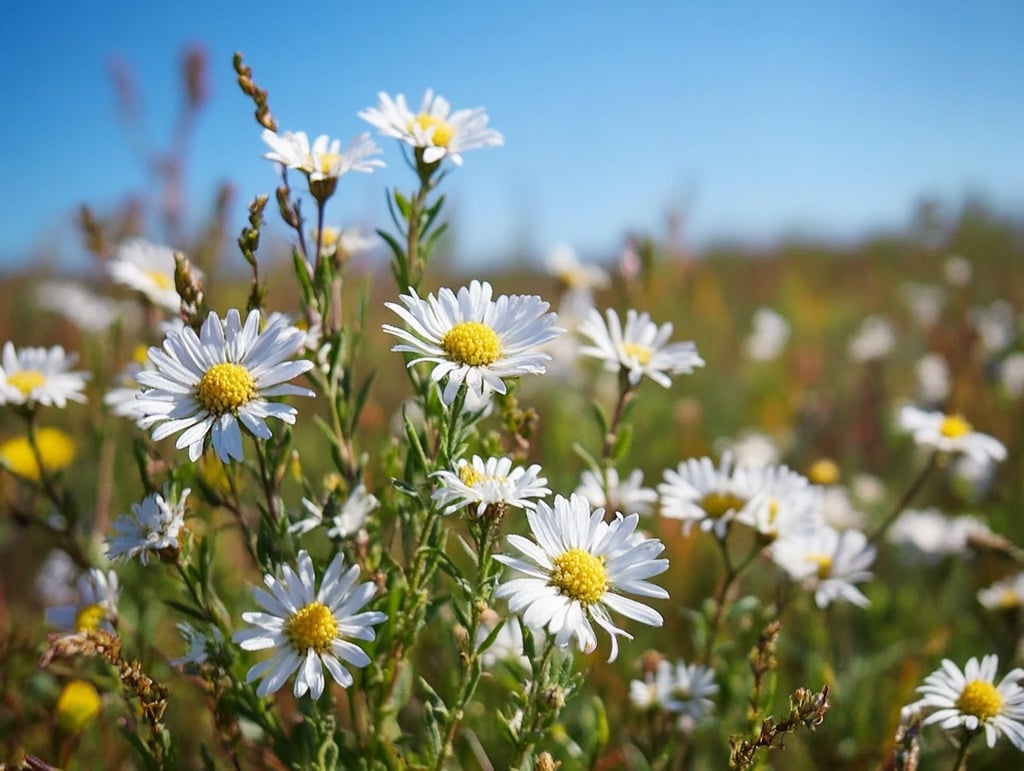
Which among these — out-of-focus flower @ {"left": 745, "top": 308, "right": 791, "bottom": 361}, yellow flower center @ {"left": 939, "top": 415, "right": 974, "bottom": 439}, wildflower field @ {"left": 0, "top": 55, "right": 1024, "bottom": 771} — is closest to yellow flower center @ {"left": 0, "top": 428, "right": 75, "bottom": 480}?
wildflower field @ {"left": 0, "top": 55, "right": 1024, "bottom": 771}

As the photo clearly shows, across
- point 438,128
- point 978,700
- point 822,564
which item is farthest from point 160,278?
point 978,700

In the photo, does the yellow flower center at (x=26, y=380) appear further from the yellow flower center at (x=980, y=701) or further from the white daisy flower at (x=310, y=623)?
the yellow flower center at (x=980, y=701)

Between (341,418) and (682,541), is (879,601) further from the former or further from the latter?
(341,418)

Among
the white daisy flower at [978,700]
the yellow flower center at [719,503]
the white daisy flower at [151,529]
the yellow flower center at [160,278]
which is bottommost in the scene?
the white daisy flower at [978,700]

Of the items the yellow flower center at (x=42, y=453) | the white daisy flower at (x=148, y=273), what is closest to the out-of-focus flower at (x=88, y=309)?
the yellow flower center at (x=42, y=453)

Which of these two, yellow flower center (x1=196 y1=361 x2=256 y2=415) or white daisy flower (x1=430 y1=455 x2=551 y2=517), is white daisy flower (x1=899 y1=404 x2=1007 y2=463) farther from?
yellow flower center (x1=196 y1=361 x2=256 y2=415)

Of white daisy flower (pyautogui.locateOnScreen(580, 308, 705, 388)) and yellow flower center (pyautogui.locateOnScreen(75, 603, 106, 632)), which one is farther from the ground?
white daisy flower (pyautogui.locateOnScreen(580, 308, 705, 388))

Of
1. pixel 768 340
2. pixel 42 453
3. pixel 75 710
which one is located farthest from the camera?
pixel 768 340

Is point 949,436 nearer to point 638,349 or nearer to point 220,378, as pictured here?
point 638,349
